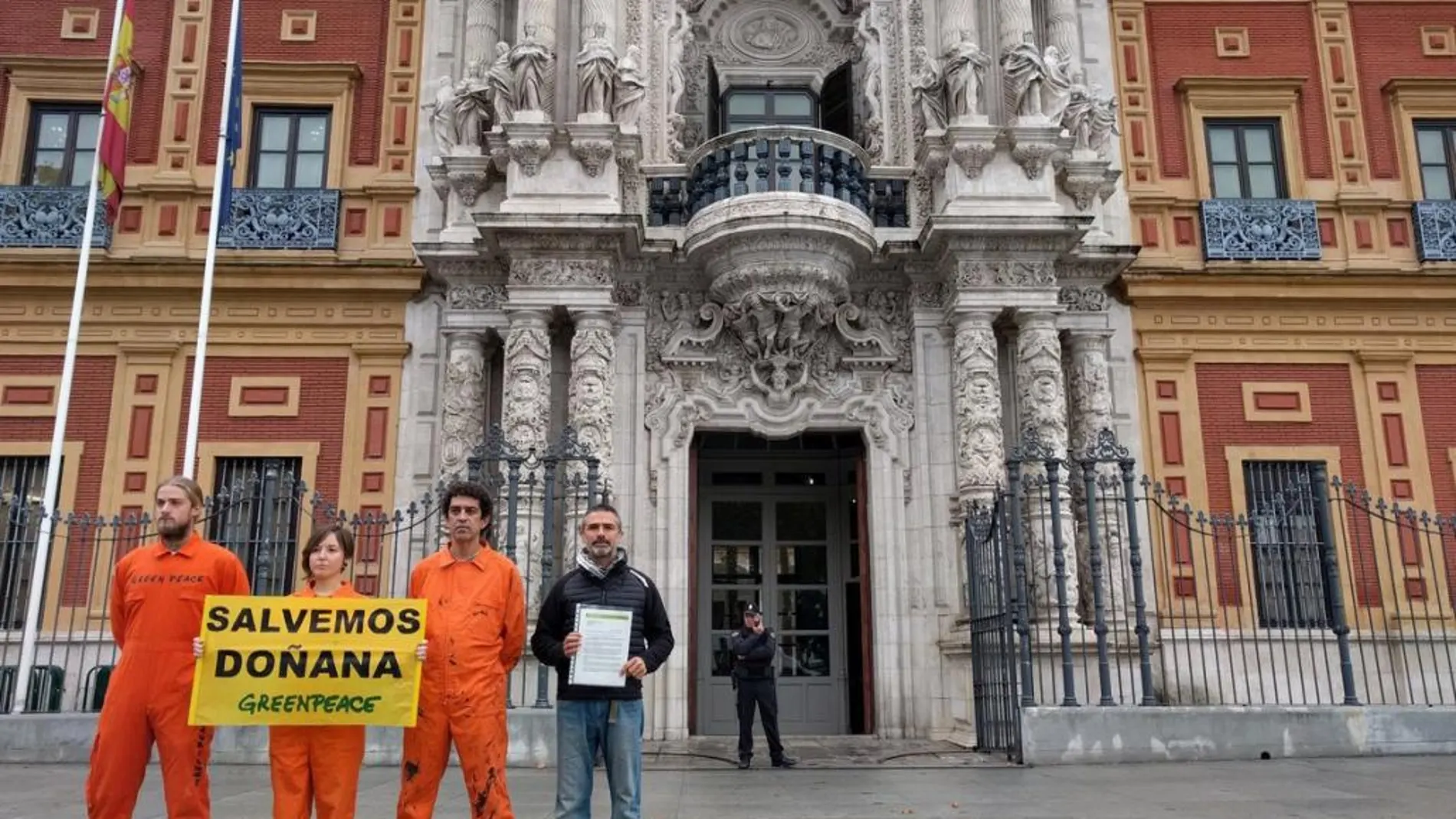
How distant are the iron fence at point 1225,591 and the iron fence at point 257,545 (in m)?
4.61

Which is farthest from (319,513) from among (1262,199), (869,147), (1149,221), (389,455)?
(1262,199)

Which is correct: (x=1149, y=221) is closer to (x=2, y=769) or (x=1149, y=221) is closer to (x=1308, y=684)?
(x=1308, y=684)

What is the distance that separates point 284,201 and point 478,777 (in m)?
12.5

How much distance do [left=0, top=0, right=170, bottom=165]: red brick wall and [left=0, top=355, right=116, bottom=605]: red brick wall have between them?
333cm

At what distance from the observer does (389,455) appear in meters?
14.6

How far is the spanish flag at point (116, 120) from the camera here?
13805 millimetres

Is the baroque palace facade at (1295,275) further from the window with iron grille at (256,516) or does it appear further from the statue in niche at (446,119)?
the window with iron grille at (256,516)

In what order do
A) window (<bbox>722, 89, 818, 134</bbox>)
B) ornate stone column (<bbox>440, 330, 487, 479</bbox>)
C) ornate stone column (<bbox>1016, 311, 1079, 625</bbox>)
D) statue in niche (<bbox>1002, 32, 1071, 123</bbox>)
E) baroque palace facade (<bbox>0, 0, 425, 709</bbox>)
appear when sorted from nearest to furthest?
ornate stone column (<bbox>1016, 311, 1079, 625</bbox>) → ornate stone column (<bbox>440, 330, 487, 479</bbox>) → statue in niche (<bbox>1002, 32, 1071, 123</bbox>) → baroque palace facade (<bbox>0, 0, 425, 709</bbox>) → window (<bbox>722, 89, 818, 134</bbox>)

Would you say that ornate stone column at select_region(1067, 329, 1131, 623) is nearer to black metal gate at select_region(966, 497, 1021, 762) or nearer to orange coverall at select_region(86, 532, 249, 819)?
black metal gate at select_region(966, 497, 1021, 762)

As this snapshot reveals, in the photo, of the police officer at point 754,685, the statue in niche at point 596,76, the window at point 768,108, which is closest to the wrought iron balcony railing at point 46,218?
the statue in niche at point 596,76

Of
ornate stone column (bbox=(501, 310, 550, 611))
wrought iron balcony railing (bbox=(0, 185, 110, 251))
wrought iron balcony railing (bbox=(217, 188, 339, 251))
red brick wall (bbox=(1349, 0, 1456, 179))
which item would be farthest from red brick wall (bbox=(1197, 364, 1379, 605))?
wrought iron balcony railing (bbox=(0, 185, 110, 251))

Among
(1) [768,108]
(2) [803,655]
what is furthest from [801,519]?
(1) [768,108]

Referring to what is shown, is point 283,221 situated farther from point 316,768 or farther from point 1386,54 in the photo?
point 1386,54

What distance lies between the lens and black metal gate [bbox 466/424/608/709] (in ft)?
35.1
